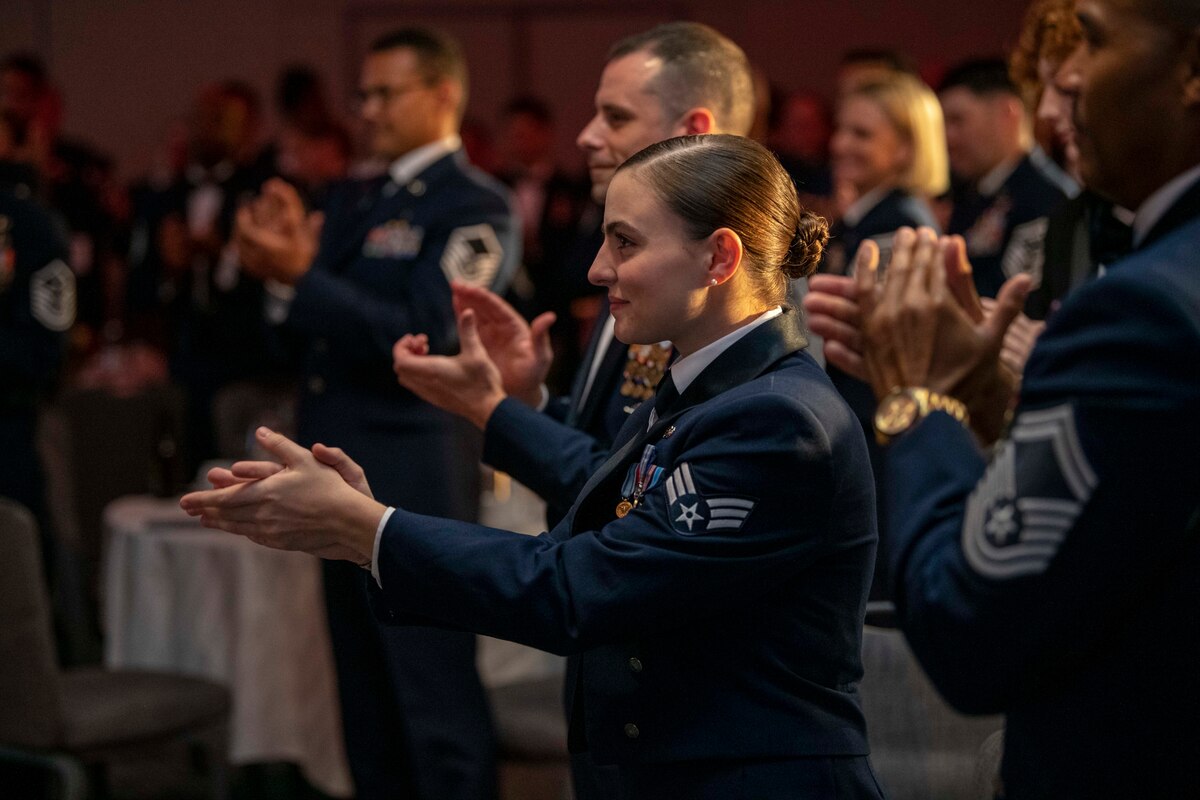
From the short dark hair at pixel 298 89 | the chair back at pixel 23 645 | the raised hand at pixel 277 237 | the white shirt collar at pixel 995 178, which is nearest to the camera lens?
the chair back at pixel 23 645

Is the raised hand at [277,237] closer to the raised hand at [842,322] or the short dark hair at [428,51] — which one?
the short dark hair at [428,51]

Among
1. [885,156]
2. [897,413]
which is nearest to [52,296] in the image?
[885,156]

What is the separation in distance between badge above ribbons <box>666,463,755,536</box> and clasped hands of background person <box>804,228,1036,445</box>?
175 millimetres

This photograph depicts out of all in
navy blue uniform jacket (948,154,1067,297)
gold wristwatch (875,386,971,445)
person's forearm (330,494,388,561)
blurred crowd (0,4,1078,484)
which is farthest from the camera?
blurred crowd (0,4,1078,484)

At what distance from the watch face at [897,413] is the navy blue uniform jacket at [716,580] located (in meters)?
0.18

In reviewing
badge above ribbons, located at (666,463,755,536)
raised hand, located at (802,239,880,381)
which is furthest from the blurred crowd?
badge above ribbons, located at (666,463,755,536)

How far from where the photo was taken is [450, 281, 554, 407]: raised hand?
2.27m

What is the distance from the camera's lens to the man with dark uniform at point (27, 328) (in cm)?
380

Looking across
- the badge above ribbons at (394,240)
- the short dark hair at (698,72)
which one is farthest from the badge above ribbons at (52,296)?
the short dark hair at (698,72)

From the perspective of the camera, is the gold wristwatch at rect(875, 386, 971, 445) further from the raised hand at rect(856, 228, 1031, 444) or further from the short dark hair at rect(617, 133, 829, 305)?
the short dark hair at rect(617, 133, 829, 305)

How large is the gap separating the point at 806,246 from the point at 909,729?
2.52 ft

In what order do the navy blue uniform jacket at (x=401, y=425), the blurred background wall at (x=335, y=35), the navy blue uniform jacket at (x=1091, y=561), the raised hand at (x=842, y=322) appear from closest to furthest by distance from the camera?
the navy blue uniform jacket at (x=1091, y=561)
the raised hand at (x=842, y=322)
the navy blue uniform jacket at (x=401, y=425)
the blurred background wall at (x=335, y=35)

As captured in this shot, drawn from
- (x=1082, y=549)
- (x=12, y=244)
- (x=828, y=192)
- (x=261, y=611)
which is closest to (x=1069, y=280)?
(x=1082, y=549)

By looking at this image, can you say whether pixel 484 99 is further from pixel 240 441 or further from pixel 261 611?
pixel 261 611
